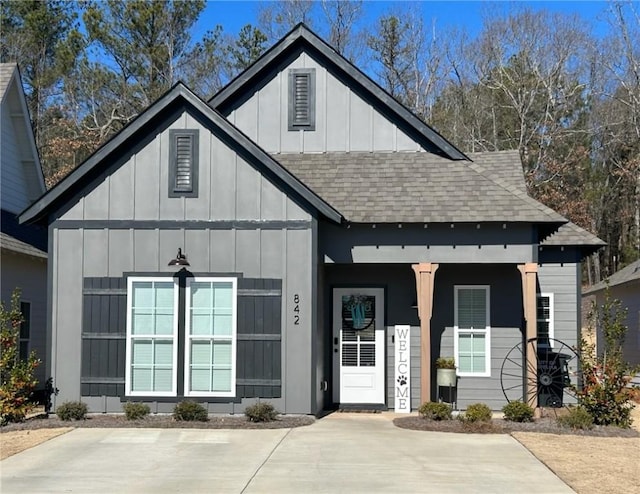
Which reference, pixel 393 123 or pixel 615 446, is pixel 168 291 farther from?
pixel 615 446

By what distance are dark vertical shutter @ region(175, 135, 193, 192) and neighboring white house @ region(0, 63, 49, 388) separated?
456 cm

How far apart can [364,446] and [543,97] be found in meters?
27.6

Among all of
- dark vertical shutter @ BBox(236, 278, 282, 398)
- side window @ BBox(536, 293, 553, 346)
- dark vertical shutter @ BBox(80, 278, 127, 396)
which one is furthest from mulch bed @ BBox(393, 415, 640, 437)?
dark vertical shutter @ BBox(80, 278, 127, 396)

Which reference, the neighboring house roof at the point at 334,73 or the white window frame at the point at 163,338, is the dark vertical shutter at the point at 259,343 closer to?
the white window frame at the point at 163,338

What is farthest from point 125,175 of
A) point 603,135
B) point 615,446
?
point 603,135

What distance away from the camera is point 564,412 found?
1401cm

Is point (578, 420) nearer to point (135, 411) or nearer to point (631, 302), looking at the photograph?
A: point (135, 411)

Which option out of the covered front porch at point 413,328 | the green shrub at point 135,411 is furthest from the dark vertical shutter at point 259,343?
the covered front porch at point 413,328

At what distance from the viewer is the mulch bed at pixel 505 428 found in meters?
11.8

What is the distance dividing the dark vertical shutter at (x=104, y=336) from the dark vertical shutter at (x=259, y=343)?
188 cm

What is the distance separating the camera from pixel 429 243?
1358 centimetres

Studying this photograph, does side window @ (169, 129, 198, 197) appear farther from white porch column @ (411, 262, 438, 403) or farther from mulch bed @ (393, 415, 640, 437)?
mulch bed @ (393, 415, 640, 437)

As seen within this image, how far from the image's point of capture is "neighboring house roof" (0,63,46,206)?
709 inches

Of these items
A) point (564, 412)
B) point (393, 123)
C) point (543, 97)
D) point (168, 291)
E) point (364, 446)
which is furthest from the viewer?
point (543, 97)
